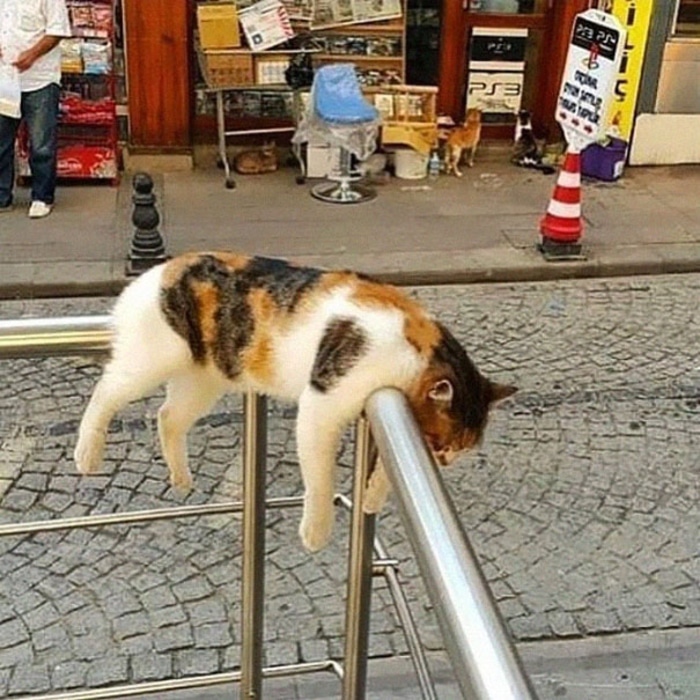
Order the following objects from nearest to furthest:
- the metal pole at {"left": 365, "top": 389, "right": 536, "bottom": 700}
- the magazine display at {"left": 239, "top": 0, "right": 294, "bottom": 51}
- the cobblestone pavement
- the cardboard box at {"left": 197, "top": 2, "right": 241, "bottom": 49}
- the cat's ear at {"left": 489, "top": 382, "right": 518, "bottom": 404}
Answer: the metal pole at {"left": 365, "top": 389, "right": 536, "bottom": 700} < the cat's ear at {"left": 489, "top": 382, "right": 518, "bottom": 404} < the cobblestone pavement < the cardboard box at {"left": 197, "top": 2, "right": 241, "bottom": 49} < the magazine display at {"left": 239, "top": 0, "right": 294, "bottom": 51}

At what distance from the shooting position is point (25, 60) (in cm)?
706

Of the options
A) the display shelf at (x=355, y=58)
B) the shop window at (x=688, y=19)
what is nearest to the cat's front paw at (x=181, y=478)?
the display shelf at (x=355, y=58)

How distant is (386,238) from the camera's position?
734 centimetres

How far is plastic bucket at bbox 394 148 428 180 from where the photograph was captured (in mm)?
8523

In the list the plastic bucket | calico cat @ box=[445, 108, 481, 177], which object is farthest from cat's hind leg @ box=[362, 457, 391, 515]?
calico cat @ box=[445, 108, 481, 177]

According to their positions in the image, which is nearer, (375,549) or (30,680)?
(375,549)

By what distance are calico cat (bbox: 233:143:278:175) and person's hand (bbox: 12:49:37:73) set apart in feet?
6.47

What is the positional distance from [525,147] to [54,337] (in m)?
7.77

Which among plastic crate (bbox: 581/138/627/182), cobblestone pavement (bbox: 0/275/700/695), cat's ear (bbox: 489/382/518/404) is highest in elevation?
cat's ear (bbox: 489/382/518/404)

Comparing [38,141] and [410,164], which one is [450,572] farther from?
[410,164]

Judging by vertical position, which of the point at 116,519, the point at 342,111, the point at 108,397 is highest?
the point at 108,397

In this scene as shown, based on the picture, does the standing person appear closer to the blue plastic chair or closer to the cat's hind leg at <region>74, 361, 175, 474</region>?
the blue plastic chair

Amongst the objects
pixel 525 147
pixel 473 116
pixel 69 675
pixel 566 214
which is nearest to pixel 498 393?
pixel 69 675

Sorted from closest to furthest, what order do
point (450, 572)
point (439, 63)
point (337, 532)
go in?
point (450, 572) → point (337, 532) → point (439, 63)
